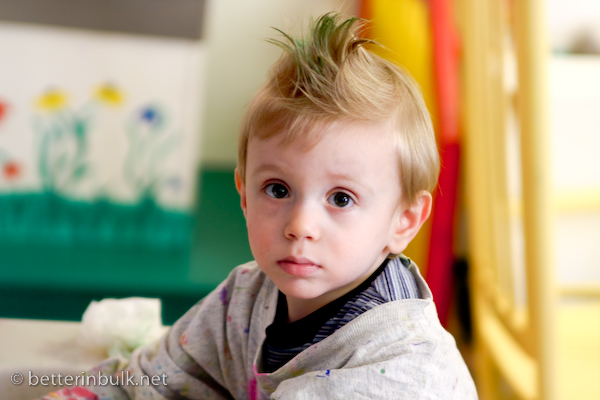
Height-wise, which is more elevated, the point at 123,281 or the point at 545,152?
the point at 545,152

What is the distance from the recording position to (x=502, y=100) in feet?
2.96

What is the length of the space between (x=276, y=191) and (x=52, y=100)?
61.7 inches

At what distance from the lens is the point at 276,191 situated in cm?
45

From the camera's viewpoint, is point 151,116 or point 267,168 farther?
point 151,116

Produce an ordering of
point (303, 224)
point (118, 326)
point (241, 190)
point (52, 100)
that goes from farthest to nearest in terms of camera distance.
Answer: point (52, 100)
point (118, 326)
point (241, 190)
point (303, 224)

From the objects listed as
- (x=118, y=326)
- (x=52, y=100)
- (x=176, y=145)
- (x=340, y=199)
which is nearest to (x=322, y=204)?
(x=340, y=199)

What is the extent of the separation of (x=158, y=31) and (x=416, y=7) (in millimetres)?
829

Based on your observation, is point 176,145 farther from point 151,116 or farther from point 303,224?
point 303,224

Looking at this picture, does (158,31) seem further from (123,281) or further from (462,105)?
(462,105)

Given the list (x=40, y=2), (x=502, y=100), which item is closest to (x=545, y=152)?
(x=502, y=100)

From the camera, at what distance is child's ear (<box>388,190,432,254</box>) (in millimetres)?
504

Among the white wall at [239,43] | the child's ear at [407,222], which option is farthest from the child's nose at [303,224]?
the white wall at [239,43]

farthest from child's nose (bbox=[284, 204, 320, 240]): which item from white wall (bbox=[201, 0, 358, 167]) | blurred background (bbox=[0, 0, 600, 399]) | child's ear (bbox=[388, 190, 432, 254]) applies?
white wall (bbox=[201, 0, 358, 167])

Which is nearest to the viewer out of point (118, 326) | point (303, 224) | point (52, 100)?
point (303, 224)
